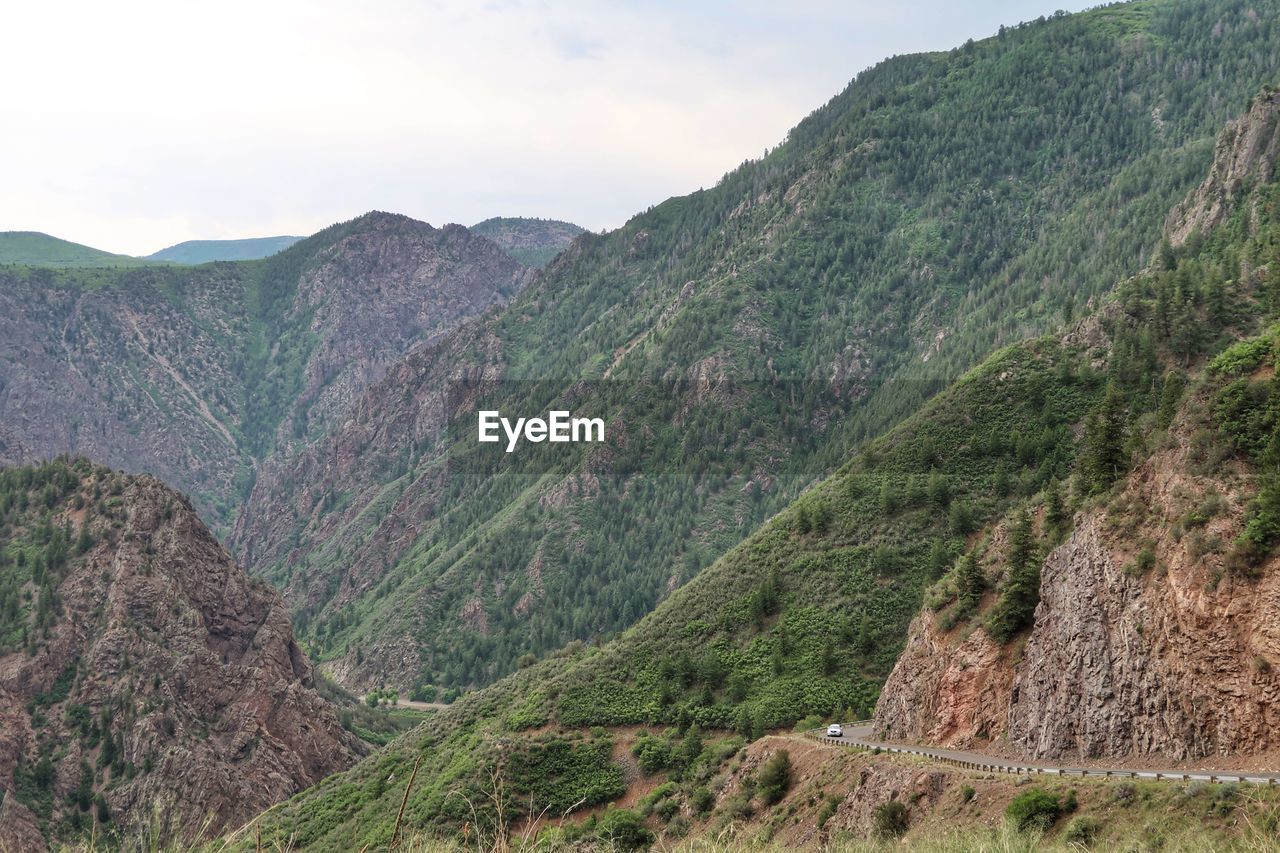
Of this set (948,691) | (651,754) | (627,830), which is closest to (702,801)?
(627,830)

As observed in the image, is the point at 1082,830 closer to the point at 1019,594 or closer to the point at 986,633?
the point at 1019,594

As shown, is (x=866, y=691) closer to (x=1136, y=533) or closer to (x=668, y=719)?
(x=668, y=719)

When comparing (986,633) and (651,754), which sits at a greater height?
(986,633)

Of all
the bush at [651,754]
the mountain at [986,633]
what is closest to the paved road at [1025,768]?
the mountain at [986,633]

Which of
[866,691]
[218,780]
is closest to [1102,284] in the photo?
[866,691]

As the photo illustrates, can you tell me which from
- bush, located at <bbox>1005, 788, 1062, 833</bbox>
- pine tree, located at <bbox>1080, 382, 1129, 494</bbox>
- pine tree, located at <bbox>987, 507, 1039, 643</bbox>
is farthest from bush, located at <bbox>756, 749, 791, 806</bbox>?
bush, located at <bbox>1005, 788, 1062, 833</bbox>

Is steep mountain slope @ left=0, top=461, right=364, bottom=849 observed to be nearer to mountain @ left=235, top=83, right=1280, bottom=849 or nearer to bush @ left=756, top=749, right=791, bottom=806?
mountain @ left=235, top=83, right=1280, bottom=849

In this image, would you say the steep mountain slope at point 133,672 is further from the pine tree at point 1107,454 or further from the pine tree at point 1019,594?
the pine tree at point 1107,454
